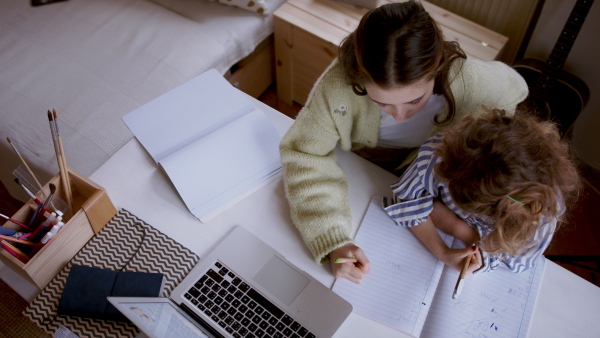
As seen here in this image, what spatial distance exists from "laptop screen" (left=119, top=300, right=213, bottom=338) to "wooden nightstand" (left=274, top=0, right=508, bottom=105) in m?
0.98

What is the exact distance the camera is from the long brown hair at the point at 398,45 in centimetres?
73

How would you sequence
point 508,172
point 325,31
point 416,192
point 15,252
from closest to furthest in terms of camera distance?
point 508,172 < point 15,252 < point 416,192 < point 325,31

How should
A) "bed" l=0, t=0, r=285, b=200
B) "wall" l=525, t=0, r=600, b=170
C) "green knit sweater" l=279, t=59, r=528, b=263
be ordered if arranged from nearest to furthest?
"green knit sweater" l=279, t=59, r=528, b=263, "bed" l=0, t=0, r=285, b=200, "wall" l=525, t=0, r=600, b=170

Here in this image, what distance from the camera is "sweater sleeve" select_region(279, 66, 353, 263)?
2.87 ft

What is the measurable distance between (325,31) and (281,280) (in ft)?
3.04

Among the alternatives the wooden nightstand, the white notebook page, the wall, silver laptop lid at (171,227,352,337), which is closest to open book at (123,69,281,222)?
the white notebook page

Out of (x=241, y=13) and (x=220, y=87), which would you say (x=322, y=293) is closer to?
(x=220, y=87)

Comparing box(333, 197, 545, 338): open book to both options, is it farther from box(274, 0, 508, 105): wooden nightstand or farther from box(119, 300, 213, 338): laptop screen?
box(274, 0, 508, 105): wooden nightstand

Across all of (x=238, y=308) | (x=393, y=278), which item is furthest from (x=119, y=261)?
(x=393, y=278)

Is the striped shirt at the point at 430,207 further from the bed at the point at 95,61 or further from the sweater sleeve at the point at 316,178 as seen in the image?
the bed at the point at 95,61

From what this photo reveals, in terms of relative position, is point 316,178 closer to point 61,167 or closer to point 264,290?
point 264,290

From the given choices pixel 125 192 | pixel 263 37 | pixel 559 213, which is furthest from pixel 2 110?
pixel 559 213

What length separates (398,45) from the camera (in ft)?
2.39

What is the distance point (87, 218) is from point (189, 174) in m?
0.21
